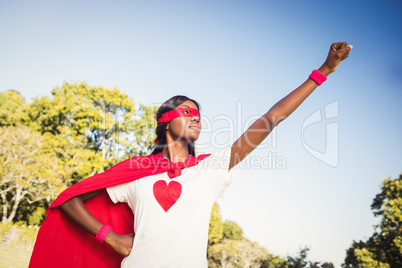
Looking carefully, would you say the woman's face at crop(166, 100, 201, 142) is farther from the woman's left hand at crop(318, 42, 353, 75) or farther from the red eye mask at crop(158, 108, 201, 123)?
the woman's left hand at crop(318, 42, 353, 75)

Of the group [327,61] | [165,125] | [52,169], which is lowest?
[165,125]

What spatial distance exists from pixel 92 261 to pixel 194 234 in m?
1.31

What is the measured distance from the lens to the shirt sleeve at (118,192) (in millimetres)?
2787

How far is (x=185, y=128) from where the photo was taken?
9.79 ft

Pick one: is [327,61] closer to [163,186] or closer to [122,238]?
[163,186]

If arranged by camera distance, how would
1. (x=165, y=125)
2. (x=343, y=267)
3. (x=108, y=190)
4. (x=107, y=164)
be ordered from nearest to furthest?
(x=108, y=190)
(x=165, y=125)
(x=107, y=164)
(x=343, y=267)

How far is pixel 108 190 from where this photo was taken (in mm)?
2822

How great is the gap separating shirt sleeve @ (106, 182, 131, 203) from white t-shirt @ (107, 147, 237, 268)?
17 cm

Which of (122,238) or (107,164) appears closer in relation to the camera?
(122,238)

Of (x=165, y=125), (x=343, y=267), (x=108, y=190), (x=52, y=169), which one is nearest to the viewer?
(x=108, y=190)

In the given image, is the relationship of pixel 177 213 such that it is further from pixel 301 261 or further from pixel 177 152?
pixel 301 261

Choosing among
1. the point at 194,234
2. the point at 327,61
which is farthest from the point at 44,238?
the point at 327,61

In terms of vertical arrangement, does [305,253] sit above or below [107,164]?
below

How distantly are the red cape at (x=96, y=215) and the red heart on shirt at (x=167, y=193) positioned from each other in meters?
0.22
